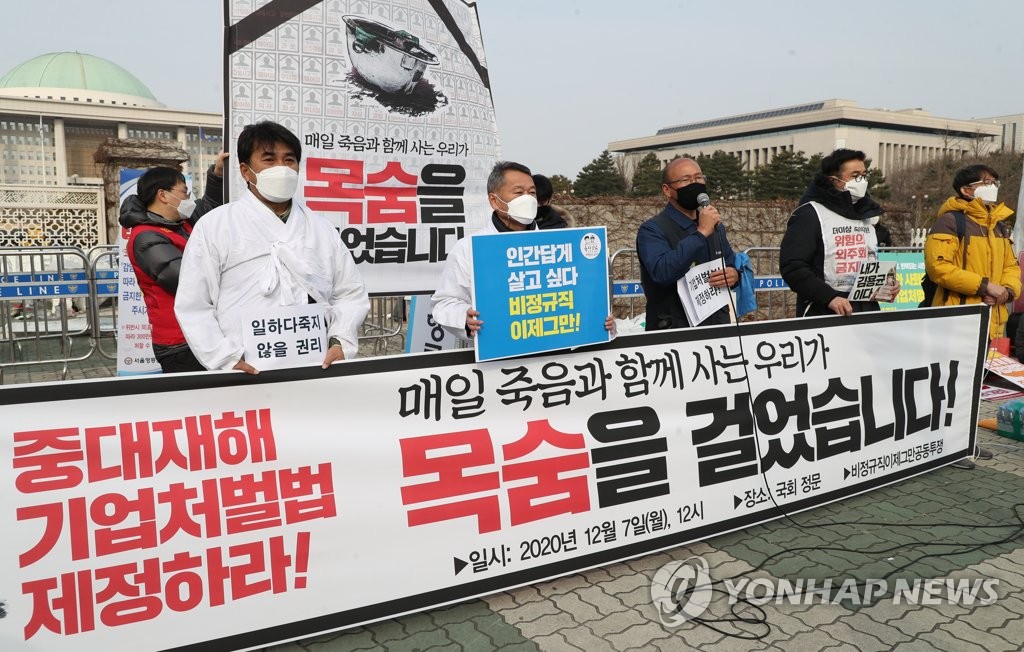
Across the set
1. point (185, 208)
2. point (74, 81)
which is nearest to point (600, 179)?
point (185, 208)

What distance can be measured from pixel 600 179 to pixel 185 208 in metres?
44.4

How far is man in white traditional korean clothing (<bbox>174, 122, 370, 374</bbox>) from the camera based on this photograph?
2.76 m

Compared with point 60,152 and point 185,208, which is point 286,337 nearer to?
point 185,208

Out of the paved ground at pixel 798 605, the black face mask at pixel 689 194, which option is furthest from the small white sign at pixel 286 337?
the black face mask at pixel 689 194

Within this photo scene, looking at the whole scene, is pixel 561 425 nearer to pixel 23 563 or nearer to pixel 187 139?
pixel 23 563

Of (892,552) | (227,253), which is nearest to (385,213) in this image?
(227,253)

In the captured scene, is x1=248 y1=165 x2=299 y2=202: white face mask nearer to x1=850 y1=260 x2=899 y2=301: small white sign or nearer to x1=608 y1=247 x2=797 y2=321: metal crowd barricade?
x1=850 y1=260 x2=899 y2=301: small white sign

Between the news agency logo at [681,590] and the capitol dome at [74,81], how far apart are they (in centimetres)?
9347

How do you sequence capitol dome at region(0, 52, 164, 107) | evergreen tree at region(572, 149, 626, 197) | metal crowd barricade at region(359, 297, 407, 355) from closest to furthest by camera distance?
metal crowd barricade at region(359, 297, 407, 355), evergreen tree at region(572, 149, 626, 197), capitol dome at region(0, 52, 164, 107)

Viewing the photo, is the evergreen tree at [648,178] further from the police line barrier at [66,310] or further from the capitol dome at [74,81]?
the capitol dome at [74,81]

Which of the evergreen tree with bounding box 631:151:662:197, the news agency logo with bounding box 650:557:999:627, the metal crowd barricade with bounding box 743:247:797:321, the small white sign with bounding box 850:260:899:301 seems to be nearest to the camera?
the news agency logo with bounding box 650:557:999:627

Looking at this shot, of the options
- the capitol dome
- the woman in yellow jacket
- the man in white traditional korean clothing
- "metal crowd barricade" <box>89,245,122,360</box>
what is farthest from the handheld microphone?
the capitol dome

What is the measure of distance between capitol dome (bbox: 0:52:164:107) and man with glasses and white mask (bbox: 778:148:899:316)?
92652mm

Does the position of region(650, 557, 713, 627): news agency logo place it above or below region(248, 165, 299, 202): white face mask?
below
